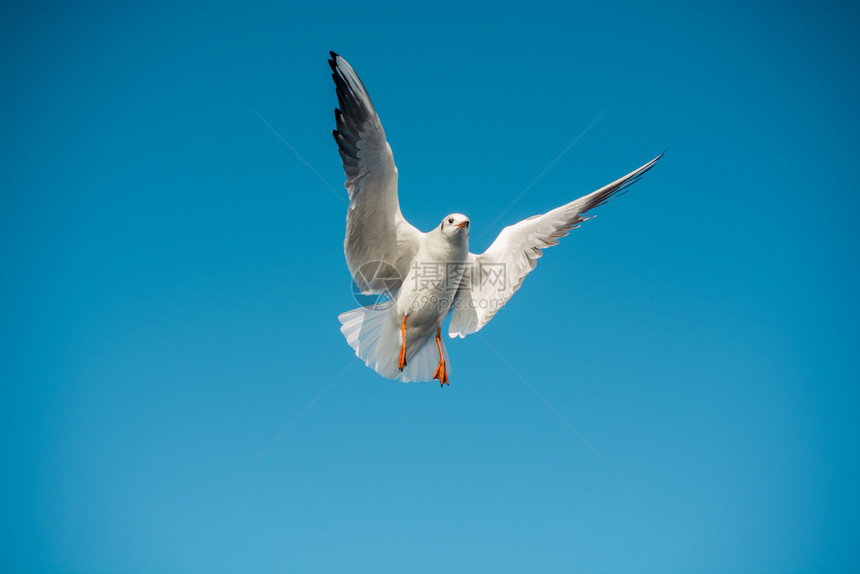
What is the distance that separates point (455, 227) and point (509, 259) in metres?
1.26

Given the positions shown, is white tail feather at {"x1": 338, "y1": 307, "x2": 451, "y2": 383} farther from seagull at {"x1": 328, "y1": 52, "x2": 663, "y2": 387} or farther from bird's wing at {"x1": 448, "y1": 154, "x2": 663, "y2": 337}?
bird's wing at {"x1": 448, "y1": 154, "x2": 663, "y2": 337}

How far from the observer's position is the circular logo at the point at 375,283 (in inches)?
242

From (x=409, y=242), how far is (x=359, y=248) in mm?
491

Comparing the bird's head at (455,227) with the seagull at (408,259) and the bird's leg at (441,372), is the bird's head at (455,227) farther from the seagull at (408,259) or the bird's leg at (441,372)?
the bird's leg at (441,372)

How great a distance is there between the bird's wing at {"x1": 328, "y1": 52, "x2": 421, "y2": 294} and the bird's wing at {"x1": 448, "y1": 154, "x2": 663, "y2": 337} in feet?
2.75

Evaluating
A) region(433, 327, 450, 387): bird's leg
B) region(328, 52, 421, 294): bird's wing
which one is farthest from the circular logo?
region(433, 327, 450, 387): bird's leg

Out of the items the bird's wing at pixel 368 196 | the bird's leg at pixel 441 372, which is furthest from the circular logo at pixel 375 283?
the bird's leg at pixel 441 372

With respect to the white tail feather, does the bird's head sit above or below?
above

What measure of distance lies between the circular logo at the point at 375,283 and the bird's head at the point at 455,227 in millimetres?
751

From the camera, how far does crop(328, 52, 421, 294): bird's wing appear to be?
4984 millimetres

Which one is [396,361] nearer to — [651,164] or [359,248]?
[359,248]

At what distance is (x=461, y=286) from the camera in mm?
6680

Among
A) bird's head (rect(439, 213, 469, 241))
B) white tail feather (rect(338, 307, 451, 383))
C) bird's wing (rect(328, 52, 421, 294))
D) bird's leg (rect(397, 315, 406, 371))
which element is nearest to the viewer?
bird's wing (rect(328, 52, 421, 294))

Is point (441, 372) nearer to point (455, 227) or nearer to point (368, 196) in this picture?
point (455, 227)
